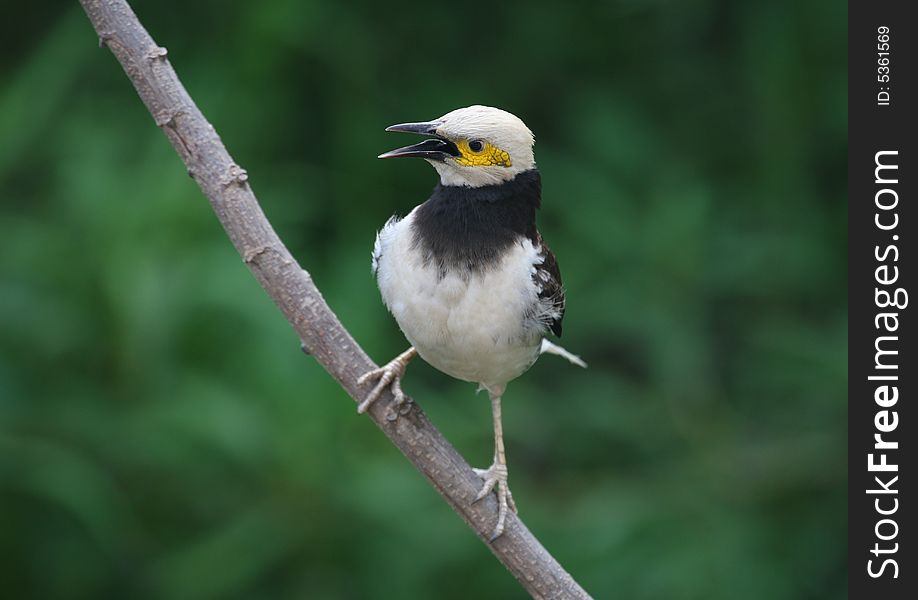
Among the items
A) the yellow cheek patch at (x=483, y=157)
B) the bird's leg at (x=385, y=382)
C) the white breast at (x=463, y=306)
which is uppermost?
the yellow cheek patch at (x=483, y=157)

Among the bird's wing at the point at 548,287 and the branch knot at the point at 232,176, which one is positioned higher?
the branch knot at the point at 232,176

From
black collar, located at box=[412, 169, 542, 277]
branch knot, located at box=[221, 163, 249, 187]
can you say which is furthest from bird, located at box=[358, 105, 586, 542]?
branch knot, located at box=[221, 163, 249, 187]

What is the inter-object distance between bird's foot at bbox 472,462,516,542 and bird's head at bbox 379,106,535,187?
0.76 metres

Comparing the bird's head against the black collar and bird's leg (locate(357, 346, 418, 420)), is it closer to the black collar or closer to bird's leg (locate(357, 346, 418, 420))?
the black collar

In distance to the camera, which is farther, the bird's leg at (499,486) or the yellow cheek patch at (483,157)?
the bird's leg at (499,486)

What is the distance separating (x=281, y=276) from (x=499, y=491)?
2.58 ft

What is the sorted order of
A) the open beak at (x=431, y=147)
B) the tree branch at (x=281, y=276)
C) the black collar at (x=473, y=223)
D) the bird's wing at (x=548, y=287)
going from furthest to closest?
1. the bird's wing at (x=548, y=287)
2. the black collar at (x=473, y=223)
3. the tree branch at (x=281, y=276)
4. the open beak at (x=431, y=147)

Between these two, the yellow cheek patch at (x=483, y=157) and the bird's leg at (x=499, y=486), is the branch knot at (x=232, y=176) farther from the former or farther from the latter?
the bird's leg at (x=499, y=486)

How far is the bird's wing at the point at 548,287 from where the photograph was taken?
3117 mm

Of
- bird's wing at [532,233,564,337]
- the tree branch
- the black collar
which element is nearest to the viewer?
the tree branch

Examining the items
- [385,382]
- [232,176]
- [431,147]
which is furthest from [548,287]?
[232,176]

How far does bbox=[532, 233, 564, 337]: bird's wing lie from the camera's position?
10.2 ft

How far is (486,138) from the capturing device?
268cm

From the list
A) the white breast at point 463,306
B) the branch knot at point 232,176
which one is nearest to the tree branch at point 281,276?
the branch knot at point 232,176
